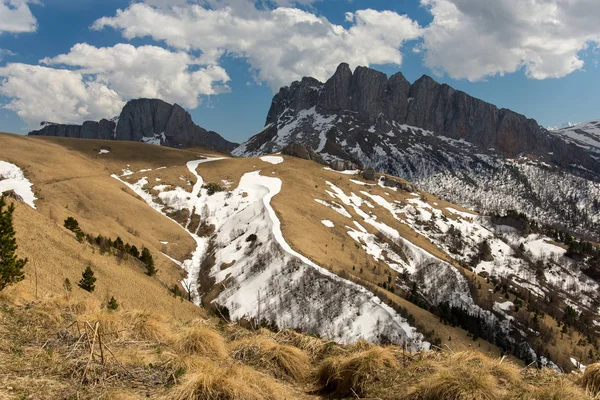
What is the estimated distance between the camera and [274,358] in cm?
812

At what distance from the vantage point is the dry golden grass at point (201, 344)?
7.74 meters

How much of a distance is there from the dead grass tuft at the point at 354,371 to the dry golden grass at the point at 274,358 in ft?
1.65

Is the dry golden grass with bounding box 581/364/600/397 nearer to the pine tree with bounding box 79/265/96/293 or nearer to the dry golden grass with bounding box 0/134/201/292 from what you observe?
the pine tree with bounding box 79/265/96/293

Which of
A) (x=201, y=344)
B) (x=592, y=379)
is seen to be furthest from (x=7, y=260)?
(x=592, y=379)

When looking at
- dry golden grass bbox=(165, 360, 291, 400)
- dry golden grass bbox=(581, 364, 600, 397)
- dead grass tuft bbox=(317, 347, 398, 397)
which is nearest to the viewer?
dry golden grass bbox=(165, 360, 291, 400)

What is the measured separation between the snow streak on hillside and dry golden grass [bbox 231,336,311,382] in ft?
66.4

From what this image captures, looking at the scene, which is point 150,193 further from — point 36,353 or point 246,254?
point 36,353

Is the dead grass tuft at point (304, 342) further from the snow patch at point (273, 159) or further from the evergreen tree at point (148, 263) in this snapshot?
the snow patch at point (273, 159)

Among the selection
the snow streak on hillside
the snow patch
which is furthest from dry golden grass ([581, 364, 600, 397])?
the snow patch

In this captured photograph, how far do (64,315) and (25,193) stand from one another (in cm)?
6360

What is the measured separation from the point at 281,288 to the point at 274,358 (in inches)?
1564

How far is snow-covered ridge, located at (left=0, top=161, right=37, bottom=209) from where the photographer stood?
2284 inches

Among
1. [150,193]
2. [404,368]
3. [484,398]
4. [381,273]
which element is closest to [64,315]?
[404,368]

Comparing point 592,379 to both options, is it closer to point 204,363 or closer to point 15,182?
point 204,363
